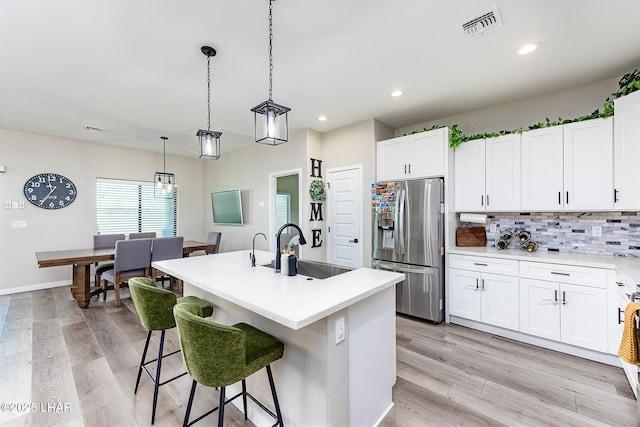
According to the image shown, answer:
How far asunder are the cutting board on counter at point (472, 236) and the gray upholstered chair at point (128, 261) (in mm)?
4474

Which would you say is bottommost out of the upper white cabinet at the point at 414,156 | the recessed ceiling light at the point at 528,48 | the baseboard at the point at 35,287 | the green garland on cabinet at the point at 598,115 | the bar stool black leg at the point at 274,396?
the baseboard at the point at 35,287

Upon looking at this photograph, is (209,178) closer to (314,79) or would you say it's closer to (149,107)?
(149,107)

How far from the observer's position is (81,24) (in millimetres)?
2025

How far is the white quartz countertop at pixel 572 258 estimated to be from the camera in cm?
218

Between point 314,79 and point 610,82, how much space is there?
3075mm

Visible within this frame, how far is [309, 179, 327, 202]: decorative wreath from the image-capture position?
440 cm

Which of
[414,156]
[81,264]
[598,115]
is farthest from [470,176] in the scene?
[81,264]

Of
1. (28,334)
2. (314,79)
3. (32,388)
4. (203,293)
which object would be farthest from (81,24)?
(28,334)

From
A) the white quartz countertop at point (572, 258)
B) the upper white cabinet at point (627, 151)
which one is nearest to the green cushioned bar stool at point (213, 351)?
the white quartz countertop at point (572, 258)

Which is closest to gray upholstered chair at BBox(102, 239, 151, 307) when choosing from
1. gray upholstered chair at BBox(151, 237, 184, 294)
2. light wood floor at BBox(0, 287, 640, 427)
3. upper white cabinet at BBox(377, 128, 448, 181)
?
gray upholstered chair at BBox(151, 237, 184, 294)

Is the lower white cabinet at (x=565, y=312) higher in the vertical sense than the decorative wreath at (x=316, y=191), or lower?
lower

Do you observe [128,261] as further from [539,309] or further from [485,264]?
[539,309]

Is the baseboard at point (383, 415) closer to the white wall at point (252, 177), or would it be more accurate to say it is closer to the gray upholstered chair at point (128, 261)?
the white wall at point (252, 177)

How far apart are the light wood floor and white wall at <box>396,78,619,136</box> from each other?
257cm
